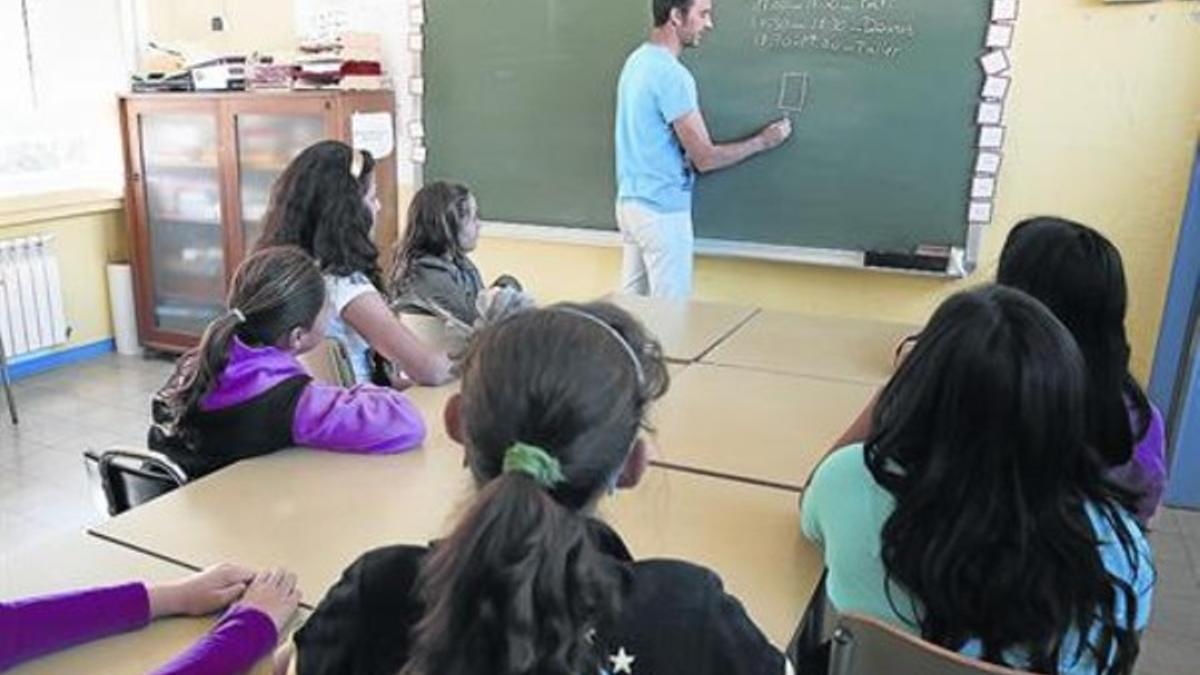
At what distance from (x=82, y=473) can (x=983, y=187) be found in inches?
128

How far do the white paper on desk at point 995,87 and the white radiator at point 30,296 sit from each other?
13.0 feet

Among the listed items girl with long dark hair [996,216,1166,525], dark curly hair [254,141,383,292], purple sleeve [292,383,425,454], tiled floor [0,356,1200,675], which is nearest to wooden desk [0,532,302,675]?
purple sleeve [292,383,425,454]

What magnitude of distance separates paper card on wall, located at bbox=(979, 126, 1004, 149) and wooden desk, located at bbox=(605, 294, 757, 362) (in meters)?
1.03

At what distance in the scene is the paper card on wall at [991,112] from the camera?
3176 mm

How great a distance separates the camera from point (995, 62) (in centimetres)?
314

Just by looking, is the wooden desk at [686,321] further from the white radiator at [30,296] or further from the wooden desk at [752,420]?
the white radiator at [30,296]

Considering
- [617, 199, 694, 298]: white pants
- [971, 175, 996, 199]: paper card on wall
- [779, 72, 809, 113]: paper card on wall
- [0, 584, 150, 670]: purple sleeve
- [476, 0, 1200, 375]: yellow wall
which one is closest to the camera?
[0, 584, 150, 670]: purple sleeve

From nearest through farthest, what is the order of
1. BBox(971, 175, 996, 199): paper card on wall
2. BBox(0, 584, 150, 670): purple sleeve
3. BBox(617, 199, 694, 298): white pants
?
1. BBox(0, 584, 150, 670): purple sleeve
2. BBox(971, 175, 996, 199): paper card on wall
3. BBox(617, 199, 694, 298): white pants

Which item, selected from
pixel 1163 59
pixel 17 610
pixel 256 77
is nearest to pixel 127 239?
pixel 256 77

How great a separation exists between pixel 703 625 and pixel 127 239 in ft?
15.0

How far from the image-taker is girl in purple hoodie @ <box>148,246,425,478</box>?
5.47 ft

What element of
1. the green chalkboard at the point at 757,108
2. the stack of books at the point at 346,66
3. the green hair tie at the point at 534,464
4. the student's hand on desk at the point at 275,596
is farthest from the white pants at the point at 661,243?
the green hair tie at the point at 534,464

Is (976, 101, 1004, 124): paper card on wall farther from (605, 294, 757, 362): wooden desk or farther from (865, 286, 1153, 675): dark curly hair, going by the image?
(865, 286, 1153, 675): dark curly hair

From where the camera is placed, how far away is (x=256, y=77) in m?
4.17
